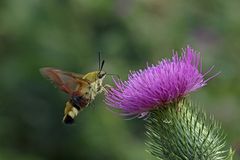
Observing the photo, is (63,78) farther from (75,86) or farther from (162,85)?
(162,85)

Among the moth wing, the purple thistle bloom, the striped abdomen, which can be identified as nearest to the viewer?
the purple thistle bloom

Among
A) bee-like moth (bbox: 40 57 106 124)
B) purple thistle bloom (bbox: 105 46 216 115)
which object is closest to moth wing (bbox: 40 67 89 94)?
bee-like moth (bbox: 40 57 106 124)

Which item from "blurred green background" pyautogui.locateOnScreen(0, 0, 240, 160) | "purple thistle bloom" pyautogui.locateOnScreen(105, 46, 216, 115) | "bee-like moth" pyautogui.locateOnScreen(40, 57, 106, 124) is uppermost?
"blurred green background" pyautogui.locateOnScreen(0, 0, 240, 160)

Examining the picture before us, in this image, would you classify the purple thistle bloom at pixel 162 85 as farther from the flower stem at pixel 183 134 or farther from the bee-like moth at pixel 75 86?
the bee-like moth at pixel 75 86

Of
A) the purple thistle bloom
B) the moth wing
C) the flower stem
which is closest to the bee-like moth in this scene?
the moth wing

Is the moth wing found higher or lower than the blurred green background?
lower

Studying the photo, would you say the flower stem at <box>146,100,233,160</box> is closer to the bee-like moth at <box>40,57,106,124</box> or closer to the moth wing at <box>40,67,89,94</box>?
the bee-like moth at <box>40,57,106,124</box>

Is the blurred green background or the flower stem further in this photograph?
the blurred green background

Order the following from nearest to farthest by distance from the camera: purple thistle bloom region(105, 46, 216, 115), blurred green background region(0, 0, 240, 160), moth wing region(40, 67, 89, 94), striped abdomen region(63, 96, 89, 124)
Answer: purple thistle bloom region(105, 46, 216, 115) → moth wing region(40, 67, 89, 94) → striped abdomen region(63, 96, 89, 124) → blurred green background region(0, 0, 240, 160)

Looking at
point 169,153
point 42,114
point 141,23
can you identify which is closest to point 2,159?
point 42,114
